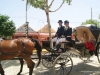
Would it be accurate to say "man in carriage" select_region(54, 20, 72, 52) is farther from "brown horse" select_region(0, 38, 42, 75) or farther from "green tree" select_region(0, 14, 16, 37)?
"green tree" select_region(0, 14, 16, 37)

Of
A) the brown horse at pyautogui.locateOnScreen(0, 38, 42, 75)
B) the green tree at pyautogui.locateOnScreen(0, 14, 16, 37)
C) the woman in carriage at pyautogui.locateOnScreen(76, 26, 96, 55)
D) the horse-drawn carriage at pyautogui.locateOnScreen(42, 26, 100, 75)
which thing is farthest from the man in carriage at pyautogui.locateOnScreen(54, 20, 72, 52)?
the green tree at pyautogui.locateOnScreen(0, 14, 16, 37)

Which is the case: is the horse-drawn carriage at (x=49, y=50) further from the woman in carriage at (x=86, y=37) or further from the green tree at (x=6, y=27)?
the green tree at (x=6, y=27)

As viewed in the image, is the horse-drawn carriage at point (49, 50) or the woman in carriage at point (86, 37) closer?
the horse-drawn carriage at point (49, 50)

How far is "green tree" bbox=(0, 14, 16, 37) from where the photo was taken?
77.6ft

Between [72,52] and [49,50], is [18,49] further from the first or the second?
[72,52]

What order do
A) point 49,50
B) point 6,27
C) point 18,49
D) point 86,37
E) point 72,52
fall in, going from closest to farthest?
point 18,49 < point 49,50 < point 72,52 < point 86,37 < point 6,27

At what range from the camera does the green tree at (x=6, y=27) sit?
23.7 metres

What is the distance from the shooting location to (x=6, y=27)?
24.0 meters

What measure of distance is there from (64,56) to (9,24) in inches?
786

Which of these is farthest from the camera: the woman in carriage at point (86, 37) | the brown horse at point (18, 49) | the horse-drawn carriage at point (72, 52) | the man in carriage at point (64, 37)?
the woman in carriage at point (86, 37)

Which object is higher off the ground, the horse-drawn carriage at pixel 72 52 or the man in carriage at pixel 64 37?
the man in carriage at pixel 64 37

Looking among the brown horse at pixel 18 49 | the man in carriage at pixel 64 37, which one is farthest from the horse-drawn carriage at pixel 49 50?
the man in carriage at pixel 64 37

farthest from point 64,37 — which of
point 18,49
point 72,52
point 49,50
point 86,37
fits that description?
point 18,49

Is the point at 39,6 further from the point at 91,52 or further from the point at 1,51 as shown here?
the point at 1,51
